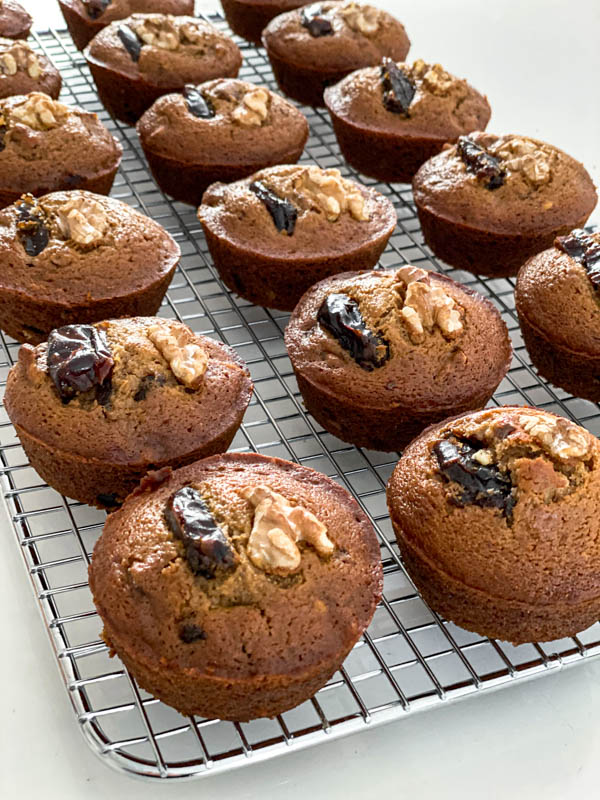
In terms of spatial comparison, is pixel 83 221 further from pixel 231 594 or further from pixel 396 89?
pixel 396 89

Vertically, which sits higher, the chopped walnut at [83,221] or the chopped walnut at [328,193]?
the chopped walnut at [328,193]

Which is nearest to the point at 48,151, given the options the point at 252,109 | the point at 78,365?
the point at 252,109

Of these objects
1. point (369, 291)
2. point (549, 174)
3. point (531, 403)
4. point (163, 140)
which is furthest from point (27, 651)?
point (549, 174)

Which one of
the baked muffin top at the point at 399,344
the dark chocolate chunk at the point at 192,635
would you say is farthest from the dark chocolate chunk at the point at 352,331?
the dark chocolate chunk at the point at 192,635

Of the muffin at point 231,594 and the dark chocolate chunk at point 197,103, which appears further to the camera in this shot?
the dark chocolate chunk at point 197,103

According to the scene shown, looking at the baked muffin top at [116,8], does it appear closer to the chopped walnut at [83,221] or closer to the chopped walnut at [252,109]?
the chopped walnut at [252,109]

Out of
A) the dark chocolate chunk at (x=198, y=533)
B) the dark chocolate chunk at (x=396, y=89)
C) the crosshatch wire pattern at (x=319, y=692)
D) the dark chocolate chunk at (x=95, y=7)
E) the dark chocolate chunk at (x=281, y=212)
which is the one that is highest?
the dark chocolate chunk at (x=396, y=89)

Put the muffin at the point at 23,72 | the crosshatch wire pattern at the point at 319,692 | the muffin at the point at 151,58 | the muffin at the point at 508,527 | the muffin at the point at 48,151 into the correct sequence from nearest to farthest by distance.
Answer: the crosshatch wire pattern at the point at 319,692 → the muffin at the point at 508,527 → the muffin at the point at 48,151 → the muffin at the point at 23,72 → the muffin at the point at 151,58
